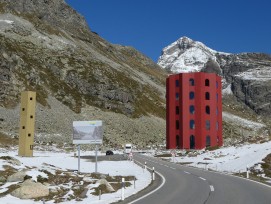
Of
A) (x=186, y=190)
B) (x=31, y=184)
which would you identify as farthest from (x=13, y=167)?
(x=186, y=190)

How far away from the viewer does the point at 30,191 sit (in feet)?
61.9

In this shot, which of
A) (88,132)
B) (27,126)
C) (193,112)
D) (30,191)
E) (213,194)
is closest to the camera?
(213,194)

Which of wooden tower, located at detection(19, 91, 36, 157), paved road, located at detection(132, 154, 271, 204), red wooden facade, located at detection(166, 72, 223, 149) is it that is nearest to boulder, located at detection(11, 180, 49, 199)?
paved road, located at detection(132, 154, 271, 204)

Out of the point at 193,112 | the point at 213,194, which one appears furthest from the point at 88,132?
the point at 193,112

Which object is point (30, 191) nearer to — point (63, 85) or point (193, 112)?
point (193, 112)

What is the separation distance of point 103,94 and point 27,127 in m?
76.9

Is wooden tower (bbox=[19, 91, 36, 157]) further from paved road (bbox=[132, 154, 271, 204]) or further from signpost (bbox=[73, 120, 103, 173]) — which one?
paved road (bbox=[132, 154, 271, 204])

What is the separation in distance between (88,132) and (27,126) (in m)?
18.7

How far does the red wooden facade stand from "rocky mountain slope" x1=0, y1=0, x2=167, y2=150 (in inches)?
886

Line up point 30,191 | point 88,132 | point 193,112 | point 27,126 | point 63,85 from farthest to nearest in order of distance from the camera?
1. point 63,85
2. point 193,112
3. point 27,126
4. point 88,132
5. point 30,191

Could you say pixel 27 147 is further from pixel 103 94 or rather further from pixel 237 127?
pixel 237 127

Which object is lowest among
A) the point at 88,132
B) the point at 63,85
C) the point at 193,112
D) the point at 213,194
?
the point at 213,194

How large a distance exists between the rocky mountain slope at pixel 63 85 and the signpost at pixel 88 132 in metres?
48.0

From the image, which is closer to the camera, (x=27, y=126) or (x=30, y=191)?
(x=30, y=191)
